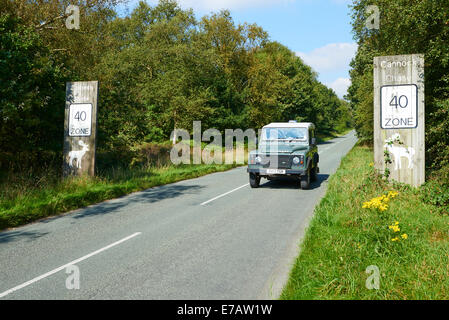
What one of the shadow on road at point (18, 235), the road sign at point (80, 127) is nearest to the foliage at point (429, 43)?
the shadow on road at point (18, 235)

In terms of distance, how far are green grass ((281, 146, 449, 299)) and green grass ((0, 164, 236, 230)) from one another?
5989 mm

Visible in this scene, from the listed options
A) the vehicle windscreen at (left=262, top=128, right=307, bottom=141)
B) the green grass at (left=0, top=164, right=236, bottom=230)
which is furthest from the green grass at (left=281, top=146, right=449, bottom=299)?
the green grass at (left=0, top=164, right=236, bottom=230)

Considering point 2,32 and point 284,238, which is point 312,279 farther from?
point 2,32

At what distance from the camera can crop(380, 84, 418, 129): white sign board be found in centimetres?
866

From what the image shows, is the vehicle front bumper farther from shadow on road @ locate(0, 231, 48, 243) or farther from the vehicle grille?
shadow on road @ locate(0, 231, 48, 243)

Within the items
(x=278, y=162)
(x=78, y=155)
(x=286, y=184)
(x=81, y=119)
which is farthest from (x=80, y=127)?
(x=286, y=184)

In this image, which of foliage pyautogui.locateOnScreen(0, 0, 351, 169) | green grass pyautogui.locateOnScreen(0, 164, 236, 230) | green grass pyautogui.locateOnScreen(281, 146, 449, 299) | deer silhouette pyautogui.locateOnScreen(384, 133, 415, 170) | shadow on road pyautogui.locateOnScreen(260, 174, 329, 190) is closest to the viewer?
green grass pyautogui.locateOnScreen(281, 146, 449, 299)

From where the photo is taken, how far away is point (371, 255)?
14.9 ft

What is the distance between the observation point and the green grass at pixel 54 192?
7477 mm

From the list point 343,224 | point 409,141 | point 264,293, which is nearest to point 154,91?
point 409,141
